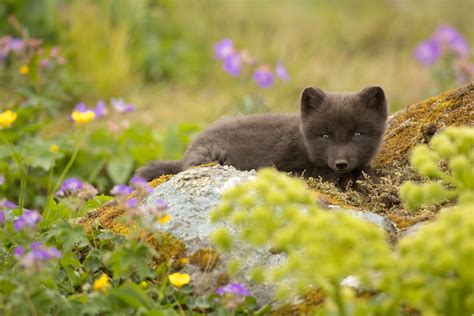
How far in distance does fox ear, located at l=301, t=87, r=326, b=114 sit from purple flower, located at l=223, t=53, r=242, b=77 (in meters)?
3.09

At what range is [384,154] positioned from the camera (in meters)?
5.71

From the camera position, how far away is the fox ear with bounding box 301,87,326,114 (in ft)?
18.8

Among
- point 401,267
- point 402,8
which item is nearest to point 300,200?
point 401,267

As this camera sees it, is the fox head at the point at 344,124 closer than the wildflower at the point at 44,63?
Yes

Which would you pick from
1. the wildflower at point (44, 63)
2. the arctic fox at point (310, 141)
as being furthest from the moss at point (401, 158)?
the wildflower at point (44, 63)

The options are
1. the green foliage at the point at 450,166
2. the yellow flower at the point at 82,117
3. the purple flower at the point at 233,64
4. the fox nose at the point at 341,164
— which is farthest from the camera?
the purple flower at the point at 233,64

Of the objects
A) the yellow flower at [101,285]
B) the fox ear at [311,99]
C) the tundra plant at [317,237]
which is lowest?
the yellow flower at [101,285]

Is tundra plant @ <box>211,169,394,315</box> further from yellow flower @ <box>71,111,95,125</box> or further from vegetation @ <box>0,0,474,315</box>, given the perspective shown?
yellow flower @ <box>71,111,95,125</box>

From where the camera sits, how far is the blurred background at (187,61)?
26.2 feet

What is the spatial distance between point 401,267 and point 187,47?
33.3 feet

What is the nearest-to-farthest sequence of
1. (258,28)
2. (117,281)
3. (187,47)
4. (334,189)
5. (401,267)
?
1. (401,267)
2. (117,281)
3. (334,189)
4. (187,47)
5. (258,28)

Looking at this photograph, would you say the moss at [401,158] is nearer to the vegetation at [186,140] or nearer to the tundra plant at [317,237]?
the vegetation at [186,140]

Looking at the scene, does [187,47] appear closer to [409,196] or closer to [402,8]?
[402,8]

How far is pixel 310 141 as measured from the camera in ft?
18.7
